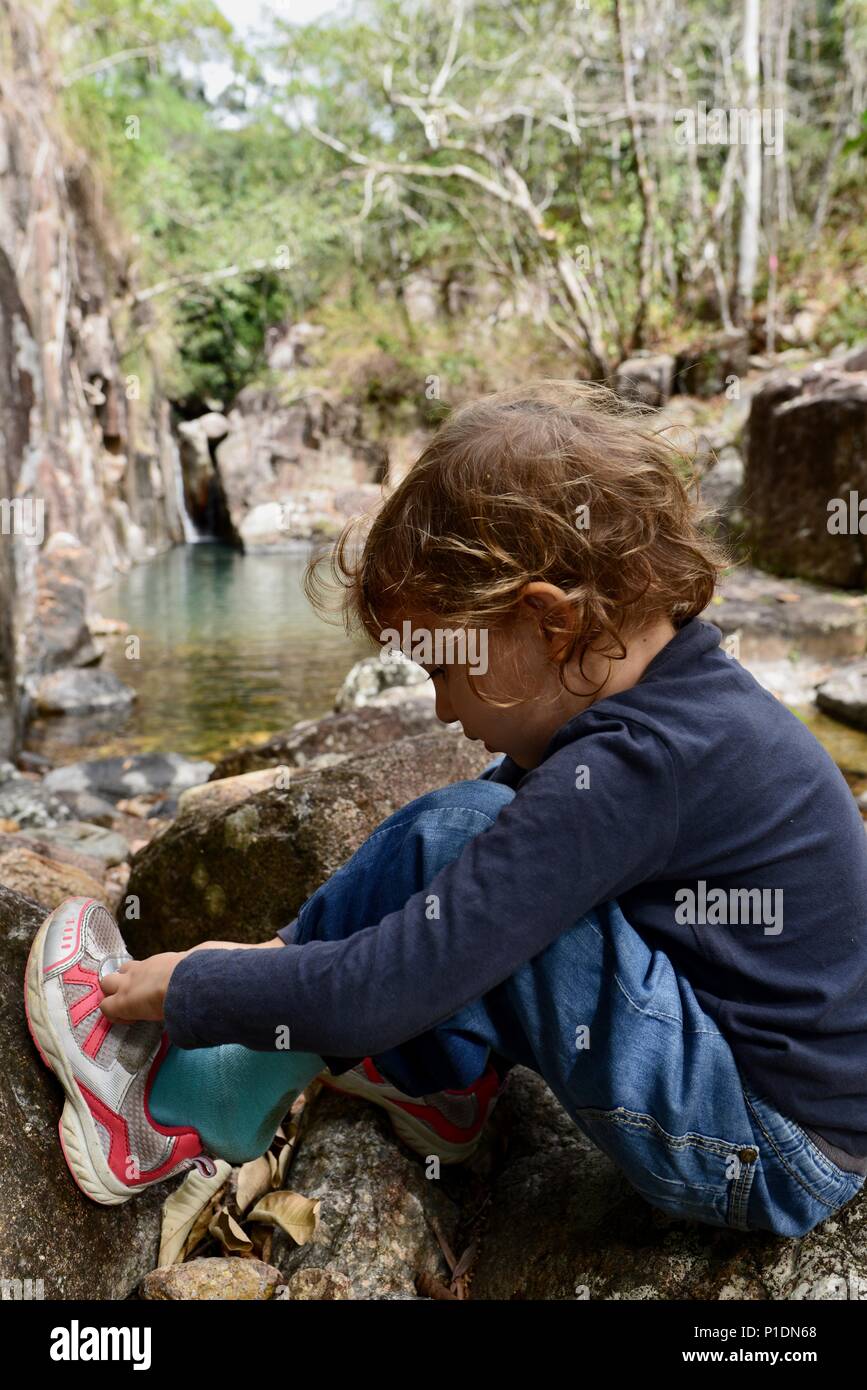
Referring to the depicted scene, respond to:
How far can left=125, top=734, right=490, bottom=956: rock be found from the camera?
1899 mm

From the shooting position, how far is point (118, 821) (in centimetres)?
446

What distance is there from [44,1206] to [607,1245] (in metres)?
0.71

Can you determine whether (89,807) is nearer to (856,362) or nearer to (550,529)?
(550,529)

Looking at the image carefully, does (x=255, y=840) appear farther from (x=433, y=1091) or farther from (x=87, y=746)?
(x=87, y=746)

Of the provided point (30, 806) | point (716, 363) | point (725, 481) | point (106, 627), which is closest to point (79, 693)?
point (30, 806)

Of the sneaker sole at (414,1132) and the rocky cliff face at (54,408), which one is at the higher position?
the rocky cliff face at (54,408)

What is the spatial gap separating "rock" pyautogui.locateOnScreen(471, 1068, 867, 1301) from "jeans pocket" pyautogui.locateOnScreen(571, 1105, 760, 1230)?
0.21 ft

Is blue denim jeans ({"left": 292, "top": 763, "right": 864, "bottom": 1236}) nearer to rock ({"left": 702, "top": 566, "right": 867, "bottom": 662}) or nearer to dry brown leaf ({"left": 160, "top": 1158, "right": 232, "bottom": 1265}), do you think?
dry brown leaf ({"left": 160, "top": 1158, "right": 232, "bottom": 1265})

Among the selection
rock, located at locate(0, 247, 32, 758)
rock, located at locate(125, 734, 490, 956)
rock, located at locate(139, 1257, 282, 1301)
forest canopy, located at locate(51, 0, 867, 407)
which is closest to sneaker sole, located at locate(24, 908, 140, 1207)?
rock, located at locate(139, 1257, 282, 1301)

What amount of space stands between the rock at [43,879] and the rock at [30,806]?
71.9 inches

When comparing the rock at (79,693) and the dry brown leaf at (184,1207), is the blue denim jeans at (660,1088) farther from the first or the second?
the rock at (79,693)

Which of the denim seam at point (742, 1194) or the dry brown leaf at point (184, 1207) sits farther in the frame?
the dry brown leaf at point (184, 1207)

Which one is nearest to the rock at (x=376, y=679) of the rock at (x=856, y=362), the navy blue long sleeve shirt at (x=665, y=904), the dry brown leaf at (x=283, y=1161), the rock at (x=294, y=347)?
the dry brown leaf at (x=283, y=1161)

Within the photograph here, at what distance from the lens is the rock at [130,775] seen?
499cm
